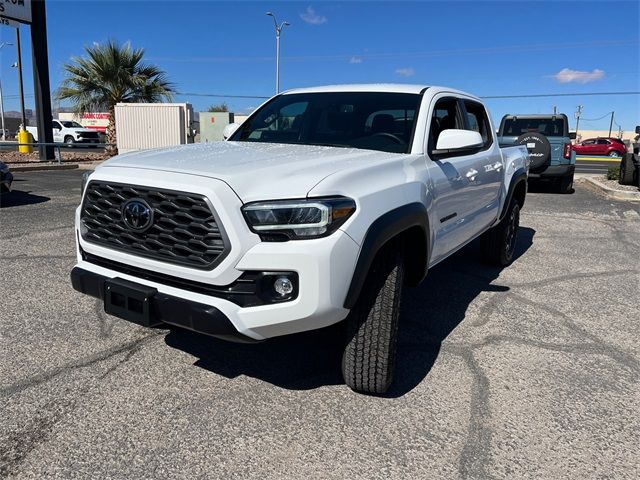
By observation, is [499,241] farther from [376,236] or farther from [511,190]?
[376,236]

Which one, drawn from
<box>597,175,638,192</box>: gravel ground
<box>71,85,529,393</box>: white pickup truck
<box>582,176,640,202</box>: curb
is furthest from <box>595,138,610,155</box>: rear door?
<box>71,85,529,393</box>: white pickup truck

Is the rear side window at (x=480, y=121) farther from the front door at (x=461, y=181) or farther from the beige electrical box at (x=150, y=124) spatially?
the beige electrical box at (x=150, y=124)

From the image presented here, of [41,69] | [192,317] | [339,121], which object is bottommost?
[192,317]

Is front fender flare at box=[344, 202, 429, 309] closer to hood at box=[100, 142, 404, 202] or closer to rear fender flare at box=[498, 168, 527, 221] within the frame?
hood at box=[100, 142, 404, 202]

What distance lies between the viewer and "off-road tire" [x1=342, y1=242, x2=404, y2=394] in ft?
8.71

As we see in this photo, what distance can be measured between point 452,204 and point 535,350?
1132 mm

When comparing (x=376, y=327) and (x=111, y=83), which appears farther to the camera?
(x=111, y=83)

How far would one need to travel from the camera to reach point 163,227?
2459mm

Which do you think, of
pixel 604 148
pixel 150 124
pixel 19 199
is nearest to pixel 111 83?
pixel 150 124

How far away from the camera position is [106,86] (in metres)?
19.1

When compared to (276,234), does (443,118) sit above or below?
above

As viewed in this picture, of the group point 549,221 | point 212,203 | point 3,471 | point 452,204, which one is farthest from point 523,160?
point 3,471

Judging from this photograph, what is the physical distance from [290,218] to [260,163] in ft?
1.75

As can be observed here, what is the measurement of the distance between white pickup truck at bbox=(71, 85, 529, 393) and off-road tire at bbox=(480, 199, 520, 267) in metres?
2.11
